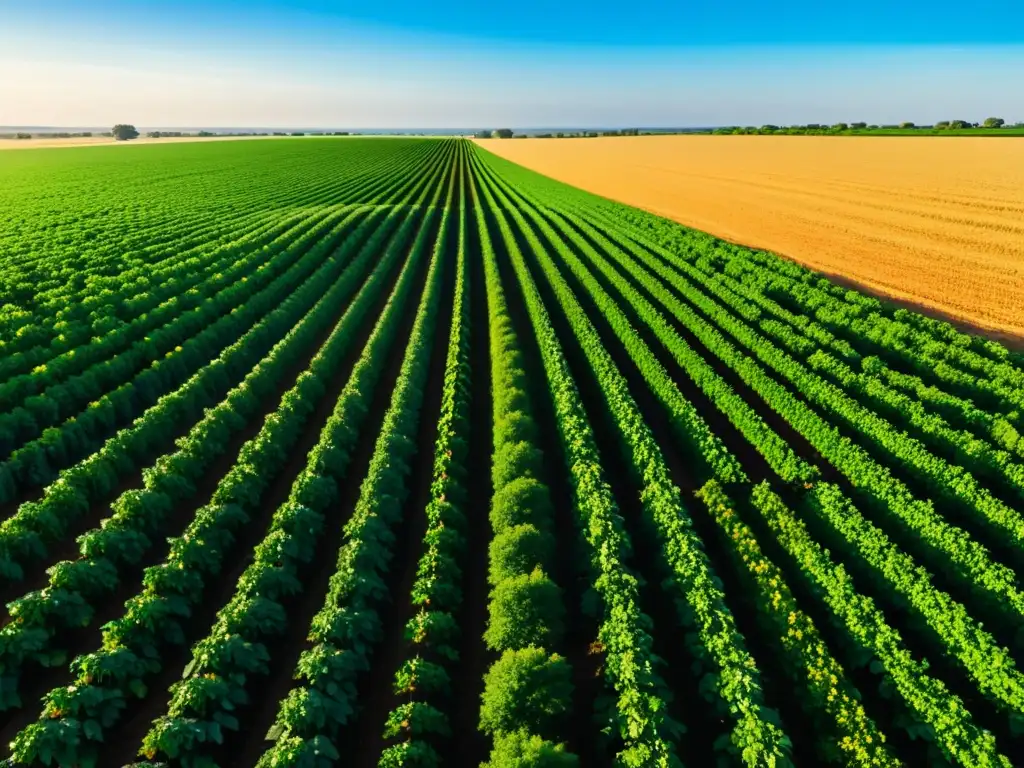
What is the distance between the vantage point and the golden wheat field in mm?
36938

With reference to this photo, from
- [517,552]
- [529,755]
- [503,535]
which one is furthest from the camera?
[503,535]

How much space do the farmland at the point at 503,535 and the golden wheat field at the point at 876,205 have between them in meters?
13.8

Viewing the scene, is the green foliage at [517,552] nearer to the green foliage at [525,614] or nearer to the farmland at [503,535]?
the farmland at [503,535]

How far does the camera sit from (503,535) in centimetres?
1320

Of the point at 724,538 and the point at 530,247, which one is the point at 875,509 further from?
the point at 530,247

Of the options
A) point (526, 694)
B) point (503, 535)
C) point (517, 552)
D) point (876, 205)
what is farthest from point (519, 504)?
point (876, 205)

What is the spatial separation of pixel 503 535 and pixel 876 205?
6499 cm

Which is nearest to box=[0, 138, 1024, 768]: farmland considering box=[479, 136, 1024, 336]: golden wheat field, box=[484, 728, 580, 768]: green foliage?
box=[484, 728, 580, 768]: green foliage

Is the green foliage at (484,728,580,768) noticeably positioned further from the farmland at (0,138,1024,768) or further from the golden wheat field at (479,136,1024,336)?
the golden wheat field at (479,136,1024,336)

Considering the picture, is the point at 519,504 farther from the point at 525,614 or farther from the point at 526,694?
the point at 526,694

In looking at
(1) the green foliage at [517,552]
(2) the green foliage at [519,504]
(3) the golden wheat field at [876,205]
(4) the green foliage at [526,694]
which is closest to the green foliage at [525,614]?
(1) the green foliage at [517,552]

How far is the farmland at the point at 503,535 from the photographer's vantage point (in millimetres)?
9930

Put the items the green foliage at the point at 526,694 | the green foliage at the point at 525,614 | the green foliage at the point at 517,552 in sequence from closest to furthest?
the green foliage at the point at 526,694 → the green foliage at the point at 525,614 → the green foliage at the point at 517,552

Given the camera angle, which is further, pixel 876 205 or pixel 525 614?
pixel 876 205
